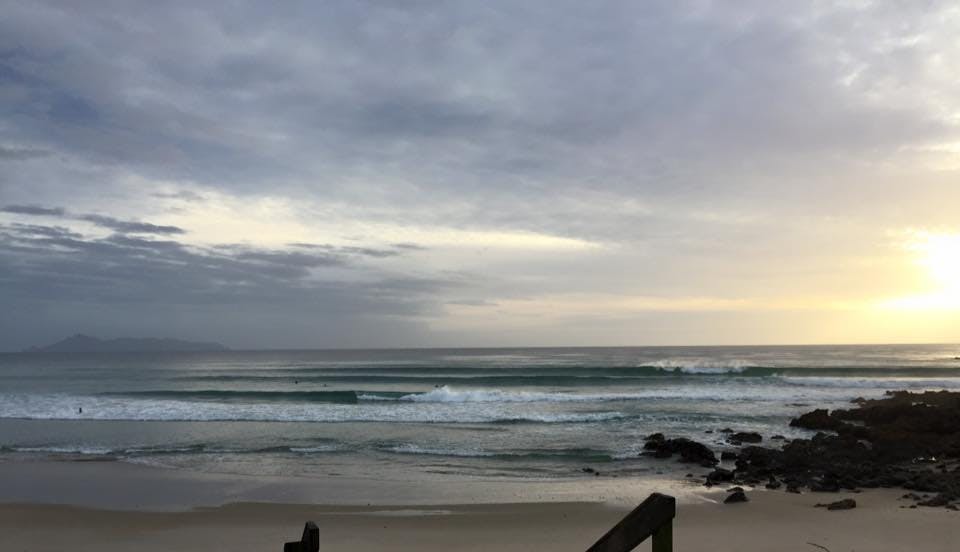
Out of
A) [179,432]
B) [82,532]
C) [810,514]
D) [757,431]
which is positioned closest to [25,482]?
[82,532]

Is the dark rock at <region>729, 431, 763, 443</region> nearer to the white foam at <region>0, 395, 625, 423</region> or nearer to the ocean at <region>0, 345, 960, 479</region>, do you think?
the ocean at <region>0, 345, 960, 479</region>

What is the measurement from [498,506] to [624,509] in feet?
6.66

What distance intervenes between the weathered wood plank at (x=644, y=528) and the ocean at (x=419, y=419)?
10858 mm

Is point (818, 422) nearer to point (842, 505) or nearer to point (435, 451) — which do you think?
point (842, 505)

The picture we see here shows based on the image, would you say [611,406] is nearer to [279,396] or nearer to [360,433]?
[360,433]

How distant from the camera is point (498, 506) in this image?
34.2ft

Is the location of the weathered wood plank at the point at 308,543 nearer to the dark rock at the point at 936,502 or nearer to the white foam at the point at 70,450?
the dark rock at the point at 936,502

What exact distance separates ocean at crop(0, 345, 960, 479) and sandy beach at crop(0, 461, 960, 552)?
2.43 meters

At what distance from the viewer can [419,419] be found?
22.5m

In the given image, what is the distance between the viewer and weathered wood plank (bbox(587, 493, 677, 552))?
2.48m

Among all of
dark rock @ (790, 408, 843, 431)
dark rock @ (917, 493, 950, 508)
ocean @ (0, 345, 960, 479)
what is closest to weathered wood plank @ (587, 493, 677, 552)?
dark rock @ (917, 493, 950, 508)

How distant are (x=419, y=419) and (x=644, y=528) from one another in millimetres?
20595

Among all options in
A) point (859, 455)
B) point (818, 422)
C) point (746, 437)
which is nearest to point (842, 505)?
point (859, 455)

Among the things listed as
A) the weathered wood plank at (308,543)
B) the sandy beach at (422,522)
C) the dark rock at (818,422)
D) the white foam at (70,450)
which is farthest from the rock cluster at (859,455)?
the white foam at (70,450)
